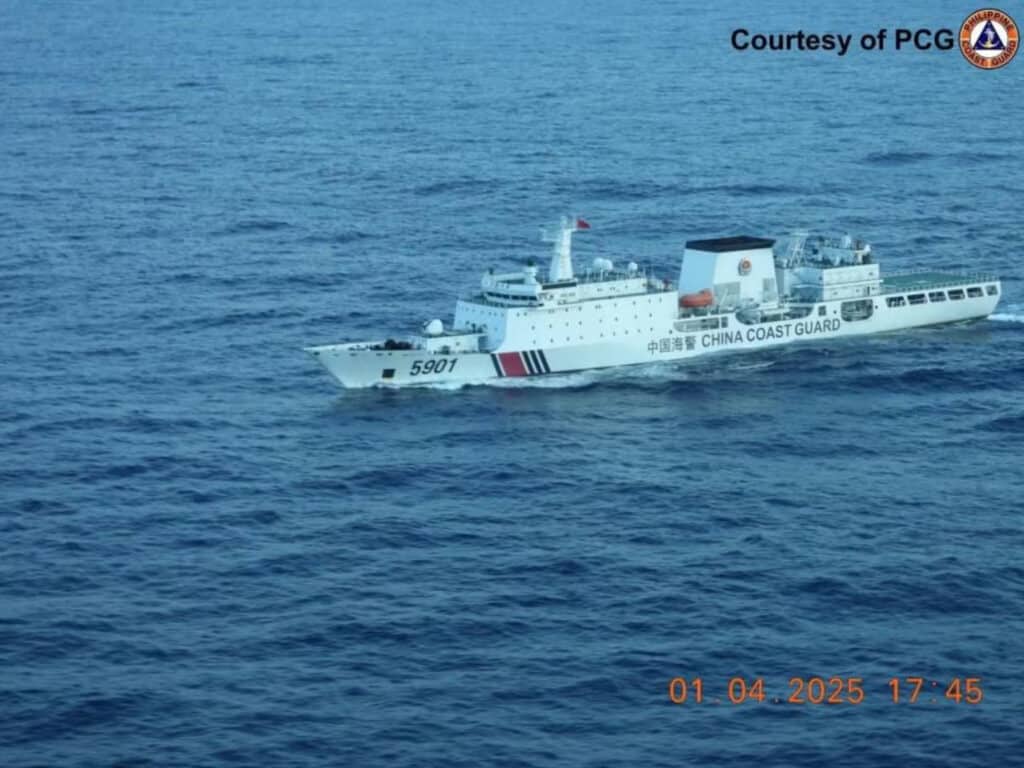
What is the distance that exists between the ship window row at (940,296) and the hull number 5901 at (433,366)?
35.6 m

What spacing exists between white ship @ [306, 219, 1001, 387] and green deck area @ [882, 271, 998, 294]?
0.13m

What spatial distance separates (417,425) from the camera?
12150cm

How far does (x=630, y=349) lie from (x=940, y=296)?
2650 centimetres

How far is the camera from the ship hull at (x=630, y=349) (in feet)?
422

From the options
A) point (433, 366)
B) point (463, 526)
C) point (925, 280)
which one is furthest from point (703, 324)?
point (463, 526)

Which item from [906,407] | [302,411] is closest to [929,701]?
[906,407]

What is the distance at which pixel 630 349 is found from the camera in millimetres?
135875

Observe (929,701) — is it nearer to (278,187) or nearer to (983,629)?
(983,629)

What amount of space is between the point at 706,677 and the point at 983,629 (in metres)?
13.8

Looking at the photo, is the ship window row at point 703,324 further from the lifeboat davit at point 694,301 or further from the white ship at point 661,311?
the lifeboat davit at point 694,301

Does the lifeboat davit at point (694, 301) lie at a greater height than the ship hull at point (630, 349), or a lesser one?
greater

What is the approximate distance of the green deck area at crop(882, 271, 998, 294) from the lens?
147500 mm
